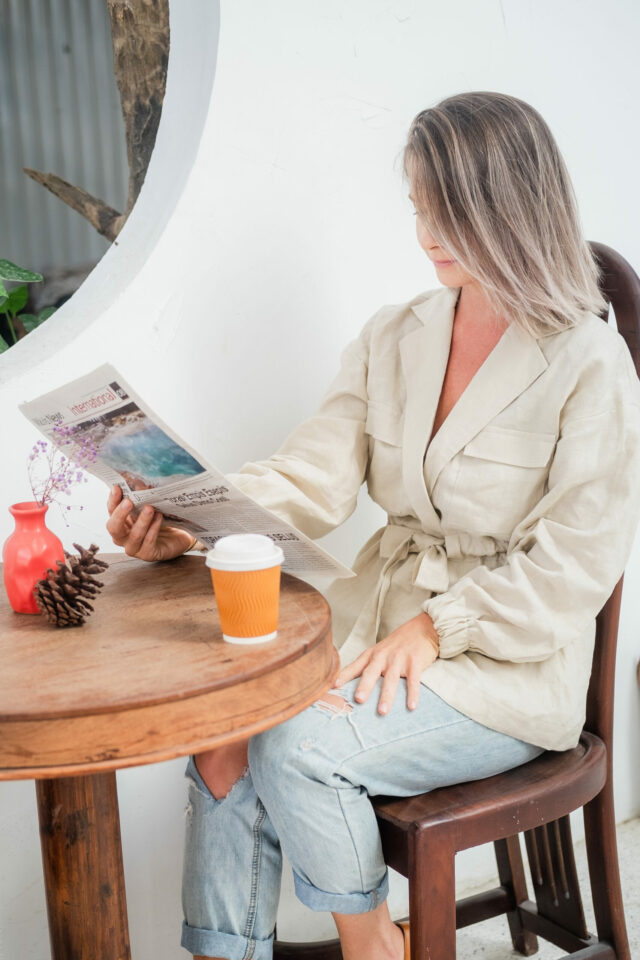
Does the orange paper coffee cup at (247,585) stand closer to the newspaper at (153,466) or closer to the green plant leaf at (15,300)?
the newspaper at (153,466)

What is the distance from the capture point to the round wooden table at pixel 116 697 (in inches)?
30.3

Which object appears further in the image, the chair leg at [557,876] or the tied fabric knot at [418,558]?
the chair leg at [557,876]

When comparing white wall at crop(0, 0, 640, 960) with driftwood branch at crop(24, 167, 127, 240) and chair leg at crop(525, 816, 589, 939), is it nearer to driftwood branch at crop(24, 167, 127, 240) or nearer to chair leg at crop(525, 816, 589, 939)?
driftwood branch at crop(24, 167, 127, 240)

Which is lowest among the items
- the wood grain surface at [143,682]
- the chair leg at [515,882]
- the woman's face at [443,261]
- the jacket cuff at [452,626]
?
the chair leg at [515,882]

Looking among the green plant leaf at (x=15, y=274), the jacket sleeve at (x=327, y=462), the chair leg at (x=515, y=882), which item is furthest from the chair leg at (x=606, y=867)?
the green plant leaf at (x=15, y=274)

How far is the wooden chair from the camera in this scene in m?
1.10

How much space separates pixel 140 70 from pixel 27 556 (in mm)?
1085

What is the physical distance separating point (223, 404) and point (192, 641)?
0.74m

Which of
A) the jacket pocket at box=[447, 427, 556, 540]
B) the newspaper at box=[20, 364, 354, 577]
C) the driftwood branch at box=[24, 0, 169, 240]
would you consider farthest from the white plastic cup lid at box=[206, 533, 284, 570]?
the driftwood branch at box=[24, 0, 169, 240]

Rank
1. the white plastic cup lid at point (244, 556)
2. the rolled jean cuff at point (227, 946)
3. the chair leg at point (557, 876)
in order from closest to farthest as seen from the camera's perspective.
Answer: the white plastic cup lid at point (244, 556) < the rolled jean cuff at point (227, 946) < the chair leg at point (557, 876)

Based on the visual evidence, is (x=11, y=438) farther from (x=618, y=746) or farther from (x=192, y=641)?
(x=618, y=746)

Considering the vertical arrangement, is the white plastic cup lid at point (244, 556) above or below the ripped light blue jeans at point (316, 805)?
above

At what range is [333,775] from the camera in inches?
43.3

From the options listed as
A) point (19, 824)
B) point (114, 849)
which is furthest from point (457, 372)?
point (19, 824)
